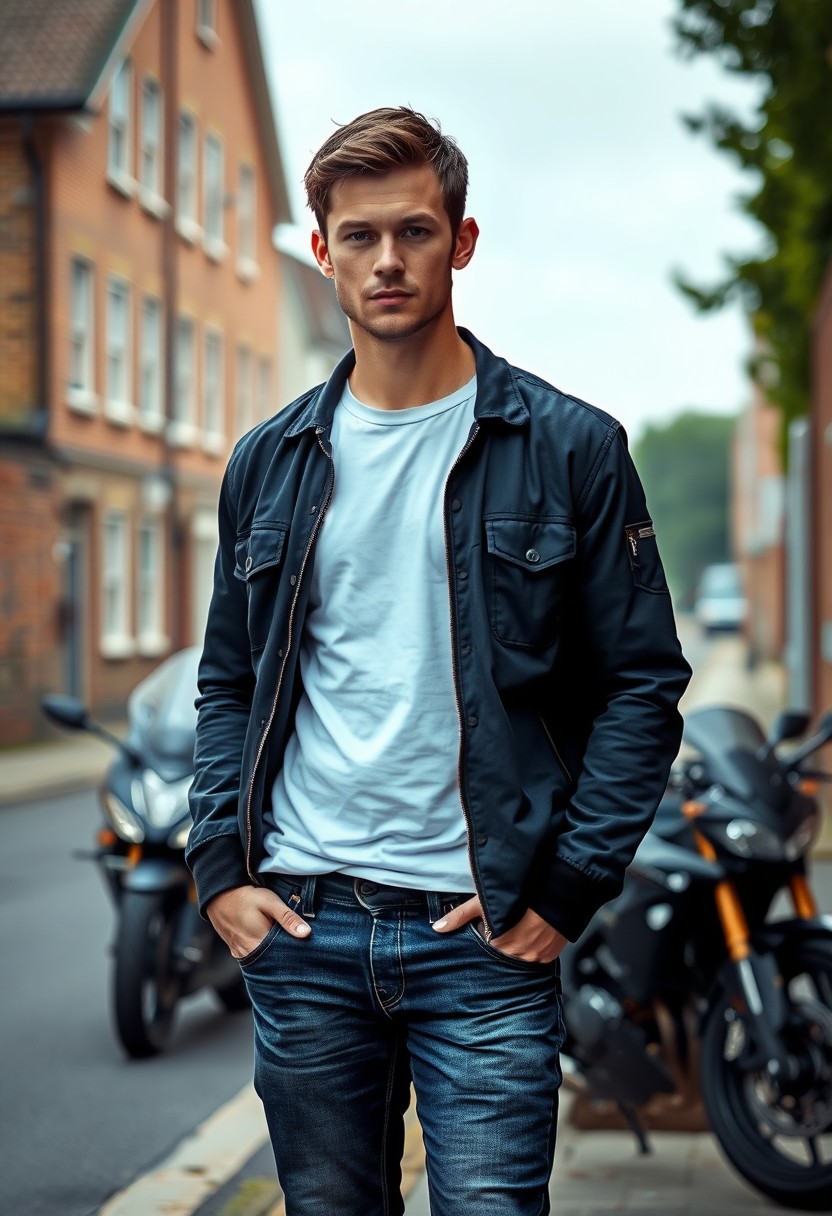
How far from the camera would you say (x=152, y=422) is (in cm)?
2823

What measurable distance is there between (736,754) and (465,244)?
2.22m

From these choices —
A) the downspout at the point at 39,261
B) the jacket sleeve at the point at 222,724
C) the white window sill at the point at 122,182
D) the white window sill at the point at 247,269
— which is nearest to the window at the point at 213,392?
the white window sill at the point at 247,269

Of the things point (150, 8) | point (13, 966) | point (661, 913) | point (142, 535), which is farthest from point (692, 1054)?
point (150, 8)

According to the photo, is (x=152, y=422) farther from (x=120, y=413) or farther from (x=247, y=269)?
(x=247, y=269)

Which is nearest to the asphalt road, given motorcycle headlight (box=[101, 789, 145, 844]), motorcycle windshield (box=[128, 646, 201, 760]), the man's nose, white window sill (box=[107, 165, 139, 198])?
motorcycle headlight (box=[101, 789, 145, 844])

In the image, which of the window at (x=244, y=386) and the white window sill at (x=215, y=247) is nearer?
the white window sill at (x=215, y=247)

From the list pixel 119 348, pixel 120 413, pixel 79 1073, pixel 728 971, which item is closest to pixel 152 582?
pixel 120 413

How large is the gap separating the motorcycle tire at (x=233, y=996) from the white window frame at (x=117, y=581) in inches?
766

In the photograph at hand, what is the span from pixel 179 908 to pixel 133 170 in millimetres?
23060

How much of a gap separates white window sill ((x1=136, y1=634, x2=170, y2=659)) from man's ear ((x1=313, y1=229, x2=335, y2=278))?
2485cm

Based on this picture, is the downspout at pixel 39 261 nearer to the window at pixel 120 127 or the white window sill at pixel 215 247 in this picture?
the window at pixel 120 127

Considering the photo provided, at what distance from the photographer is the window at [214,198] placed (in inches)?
1251

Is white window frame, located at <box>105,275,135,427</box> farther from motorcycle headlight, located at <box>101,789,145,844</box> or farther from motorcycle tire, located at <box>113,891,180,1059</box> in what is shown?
motorcycle tire, located at <box>113,891,180,1059</box>

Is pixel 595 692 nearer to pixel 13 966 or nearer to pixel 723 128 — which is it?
pixel 13 966
